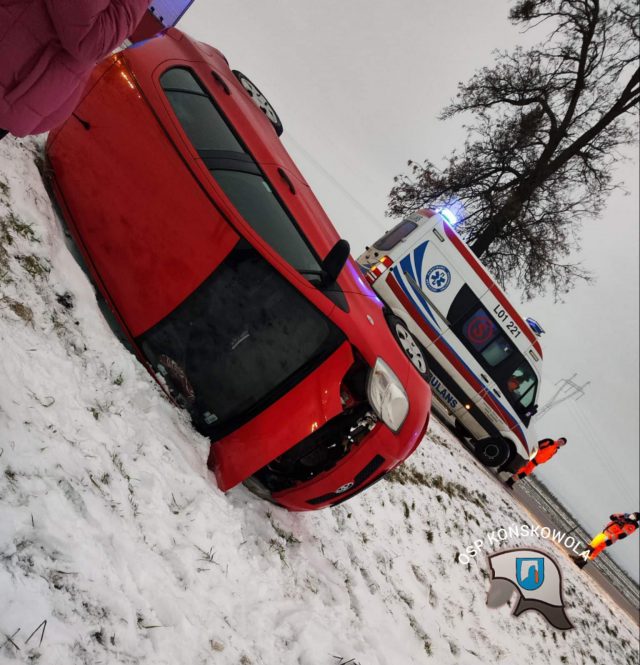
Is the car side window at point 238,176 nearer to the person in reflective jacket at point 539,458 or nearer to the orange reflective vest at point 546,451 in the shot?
the person in reflective jacket at point 539,458

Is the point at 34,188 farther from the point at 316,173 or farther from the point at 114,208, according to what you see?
the point at 316,173

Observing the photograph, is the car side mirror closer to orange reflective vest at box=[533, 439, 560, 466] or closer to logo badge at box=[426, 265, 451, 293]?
logo badge at box=[426, 265, 451, 293]

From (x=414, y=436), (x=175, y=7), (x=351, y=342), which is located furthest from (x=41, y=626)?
(x=175, y=7)

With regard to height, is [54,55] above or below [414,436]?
above

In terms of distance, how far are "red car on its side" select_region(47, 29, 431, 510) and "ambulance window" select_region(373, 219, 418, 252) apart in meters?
5.34

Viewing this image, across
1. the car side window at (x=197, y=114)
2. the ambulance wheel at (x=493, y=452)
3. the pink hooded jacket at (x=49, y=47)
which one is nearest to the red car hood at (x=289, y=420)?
the car side window at (x=197, y=114)

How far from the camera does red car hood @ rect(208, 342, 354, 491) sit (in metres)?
2.74

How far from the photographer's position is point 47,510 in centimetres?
181

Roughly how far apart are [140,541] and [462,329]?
7335 mm

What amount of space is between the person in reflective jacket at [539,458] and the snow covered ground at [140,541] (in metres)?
6.07

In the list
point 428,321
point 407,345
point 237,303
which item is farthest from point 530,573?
point 428,321

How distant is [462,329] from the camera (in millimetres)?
8547

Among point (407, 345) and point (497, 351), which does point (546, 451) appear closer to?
point (497, 351)

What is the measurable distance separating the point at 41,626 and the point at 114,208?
244 cm
